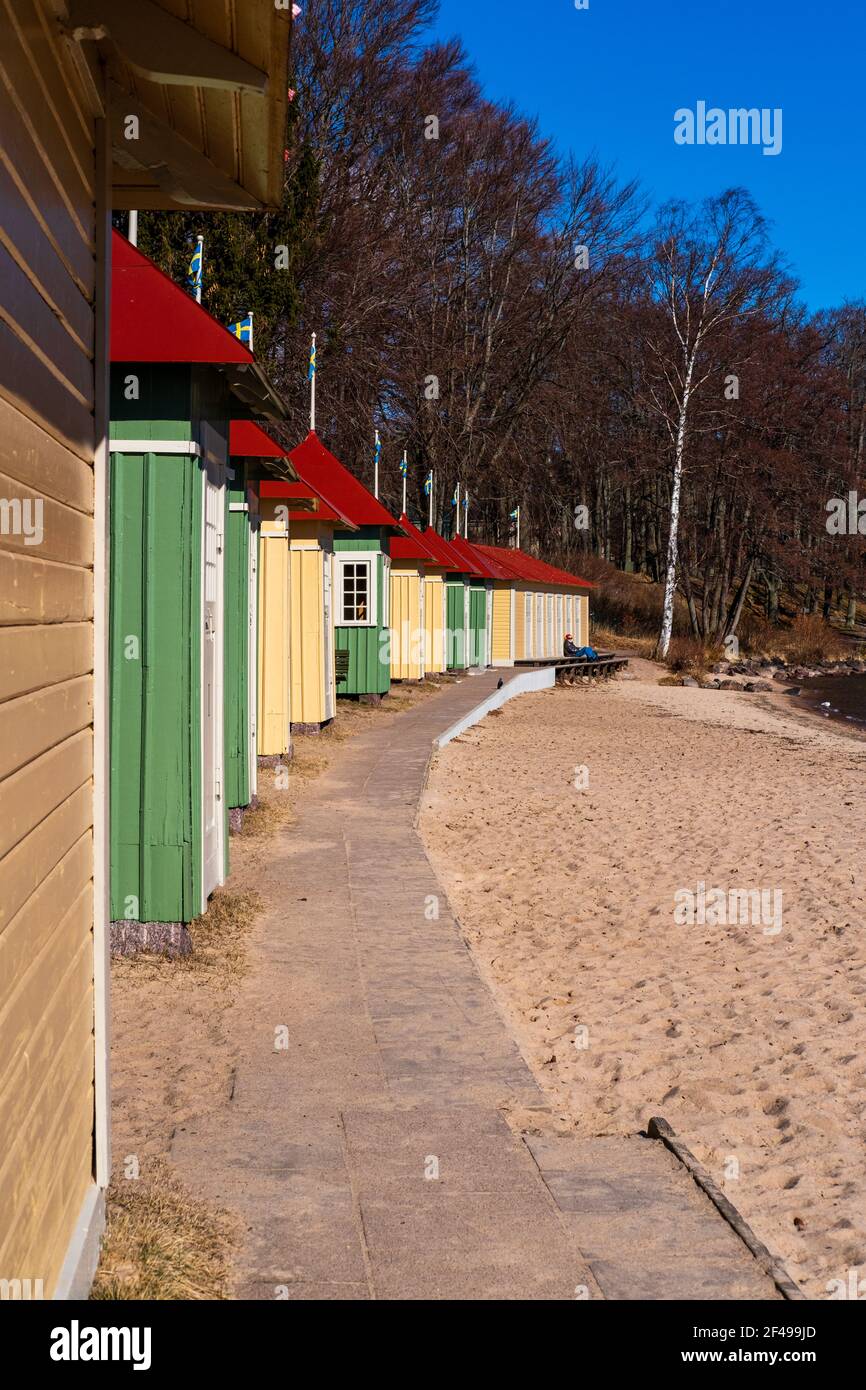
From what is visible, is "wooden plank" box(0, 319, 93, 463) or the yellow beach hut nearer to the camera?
"wooden plank" box(0, 319, 93, 463)

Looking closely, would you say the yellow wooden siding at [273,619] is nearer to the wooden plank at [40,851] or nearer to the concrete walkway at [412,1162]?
the concrete walkway at [412,1162]

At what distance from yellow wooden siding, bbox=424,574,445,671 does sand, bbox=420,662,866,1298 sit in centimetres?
1309

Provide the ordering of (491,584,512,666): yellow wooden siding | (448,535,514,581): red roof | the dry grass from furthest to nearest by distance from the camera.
→ (491,584,512,666): yellow wooden siding < (448,535,514,581): red roof < the dry grass

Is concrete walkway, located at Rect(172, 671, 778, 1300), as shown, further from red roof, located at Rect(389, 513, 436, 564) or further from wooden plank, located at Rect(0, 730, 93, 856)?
red roof, located at Rect(389, 513, 436, 564)

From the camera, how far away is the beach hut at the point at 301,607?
1384 centimetres

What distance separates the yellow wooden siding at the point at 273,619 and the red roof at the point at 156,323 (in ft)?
21.9

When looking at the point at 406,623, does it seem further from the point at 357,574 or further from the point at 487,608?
the point at 487,608

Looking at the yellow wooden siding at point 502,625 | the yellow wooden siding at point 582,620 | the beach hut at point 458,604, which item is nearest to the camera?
the beach hut at point 458,604

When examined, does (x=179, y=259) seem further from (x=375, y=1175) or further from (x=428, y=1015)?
(x=375, y=1175)

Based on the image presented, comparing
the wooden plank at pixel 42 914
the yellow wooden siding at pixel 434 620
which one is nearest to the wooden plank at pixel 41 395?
the wooden plank at pixel 42 914

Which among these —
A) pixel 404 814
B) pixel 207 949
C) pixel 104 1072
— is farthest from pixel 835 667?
pixel 104 1072

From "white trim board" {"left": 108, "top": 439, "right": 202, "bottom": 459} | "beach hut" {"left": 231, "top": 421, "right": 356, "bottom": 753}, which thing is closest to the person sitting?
"beach hut" {"left": 231, "top": 421, "right": 356, "bottom": 753}

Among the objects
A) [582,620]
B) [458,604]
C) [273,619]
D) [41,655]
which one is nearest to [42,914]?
[41,655]

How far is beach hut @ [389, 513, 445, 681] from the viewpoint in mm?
26853
